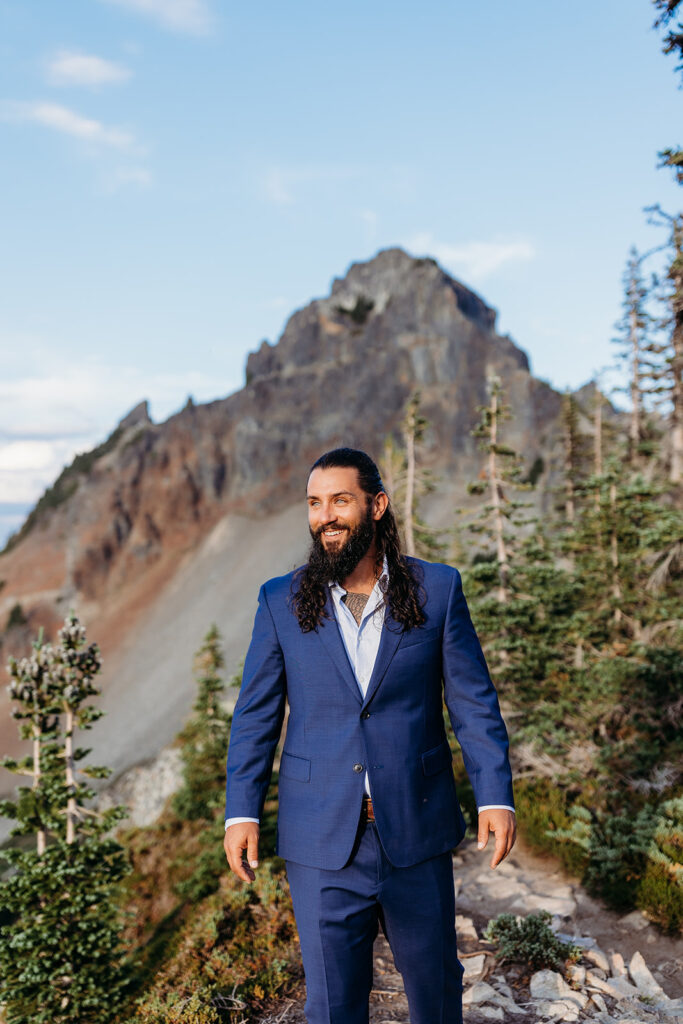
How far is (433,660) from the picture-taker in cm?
340

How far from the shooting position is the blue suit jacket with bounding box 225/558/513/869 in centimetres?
320

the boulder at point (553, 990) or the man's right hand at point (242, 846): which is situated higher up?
the man's right hand at point (242, 846)

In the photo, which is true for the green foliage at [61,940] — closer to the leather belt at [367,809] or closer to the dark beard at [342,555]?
the leather belt at [367,809]

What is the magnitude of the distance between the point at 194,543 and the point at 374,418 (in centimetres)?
1871

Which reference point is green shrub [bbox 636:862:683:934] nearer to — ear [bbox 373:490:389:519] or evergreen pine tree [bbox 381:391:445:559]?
ear [bbox 373:490:389:519]

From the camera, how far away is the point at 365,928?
3242 millimetres

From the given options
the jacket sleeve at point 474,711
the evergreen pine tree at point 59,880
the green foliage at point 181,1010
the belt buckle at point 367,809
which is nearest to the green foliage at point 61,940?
the evergreen pine tree at point 59,880

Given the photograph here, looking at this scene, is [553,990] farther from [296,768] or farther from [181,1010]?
[296,768]

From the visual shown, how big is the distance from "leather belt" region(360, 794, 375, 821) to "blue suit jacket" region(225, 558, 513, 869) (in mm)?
66

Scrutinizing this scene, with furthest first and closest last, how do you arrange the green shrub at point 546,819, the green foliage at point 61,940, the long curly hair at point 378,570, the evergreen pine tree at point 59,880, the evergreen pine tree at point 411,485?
the evergreen pine tree at point 411,485 → the evergreen pine tree at point 59,880 → the green foliage at point 61,940 → the green shrub at point 546,819 → the long curly hair at point 378,570

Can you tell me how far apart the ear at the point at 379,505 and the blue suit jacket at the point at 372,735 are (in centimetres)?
47

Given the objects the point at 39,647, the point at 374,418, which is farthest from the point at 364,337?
the point at 39,647

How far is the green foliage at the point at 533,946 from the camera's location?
5.49 m

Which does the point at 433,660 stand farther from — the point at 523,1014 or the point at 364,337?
the point at 364,337
